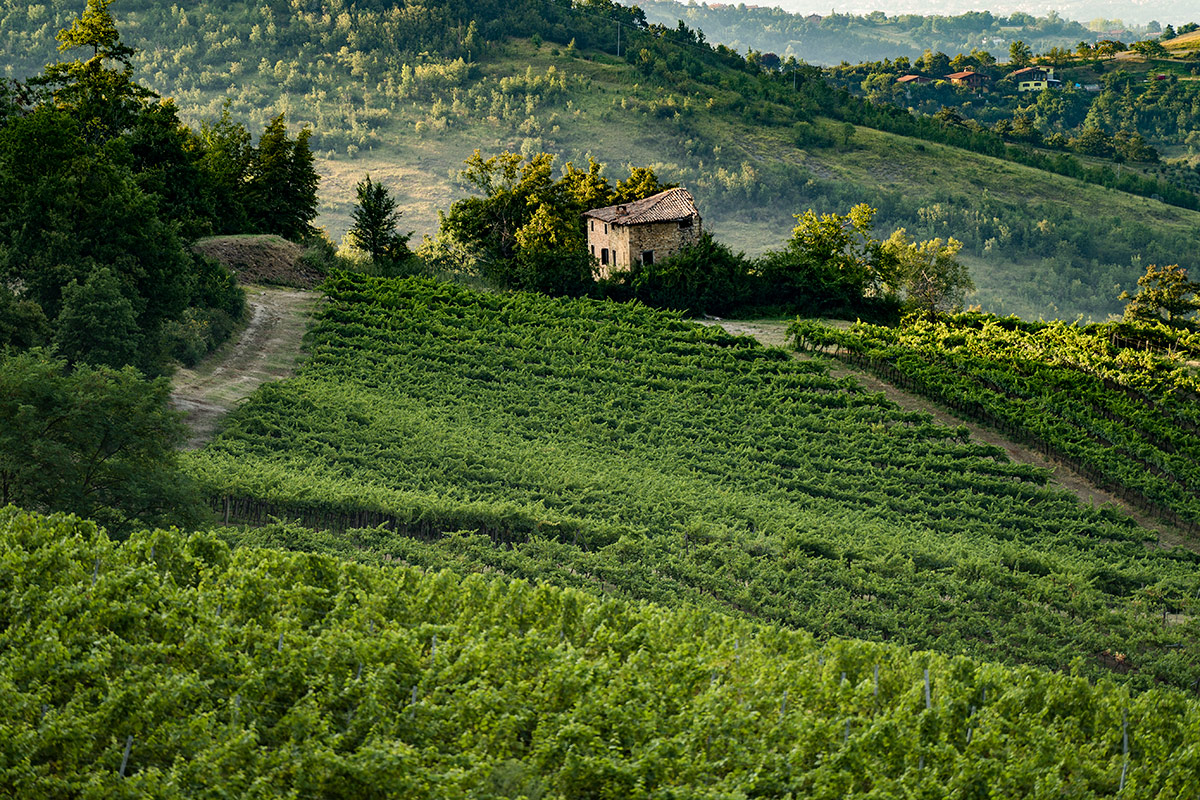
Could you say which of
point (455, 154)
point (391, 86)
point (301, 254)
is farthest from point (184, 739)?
point (391, 86)

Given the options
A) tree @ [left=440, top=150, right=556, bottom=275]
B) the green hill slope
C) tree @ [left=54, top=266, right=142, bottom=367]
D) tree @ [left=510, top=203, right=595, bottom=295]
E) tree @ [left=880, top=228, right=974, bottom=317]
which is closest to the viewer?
tree @ [left=54, top=266, right=142, bottom=367]

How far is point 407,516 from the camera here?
2389 cm

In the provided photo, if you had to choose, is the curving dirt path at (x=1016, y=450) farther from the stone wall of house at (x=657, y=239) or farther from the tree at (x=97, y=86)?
the tree at (x=97, y=86)

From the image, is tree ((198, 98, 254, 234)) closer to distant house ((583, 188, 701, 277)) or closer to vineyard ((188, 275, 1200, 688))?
vineyard ((188, 275, 1200, 688))

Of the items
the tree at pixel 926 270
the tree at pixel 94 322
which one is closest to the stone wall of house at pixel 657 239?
the tree at pixel 94 322

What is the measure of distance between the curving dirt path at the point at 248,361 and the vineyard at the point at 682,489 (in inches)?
41.8

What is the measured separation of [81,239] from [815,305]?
3219 cm

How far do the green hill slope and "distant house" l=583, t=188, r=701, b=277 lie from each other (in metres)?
74.2

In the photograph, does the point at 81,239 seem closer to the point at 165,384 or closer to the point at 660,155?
the point at 165,384

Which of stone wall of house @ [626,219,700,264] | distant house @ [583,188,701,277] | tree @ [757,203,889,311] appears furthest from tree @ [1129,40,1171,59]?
stone wall of house @ [626,219,700,264]

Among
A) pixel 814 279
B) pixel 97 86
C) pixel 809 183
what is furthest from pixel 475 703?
pixel 809 183

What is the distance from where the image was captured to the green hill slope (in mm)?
119812

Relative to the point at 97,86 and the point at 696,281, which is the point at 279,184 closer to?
the point at 97,86

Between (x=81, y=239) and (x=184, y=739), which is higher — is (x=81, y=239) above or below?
above
